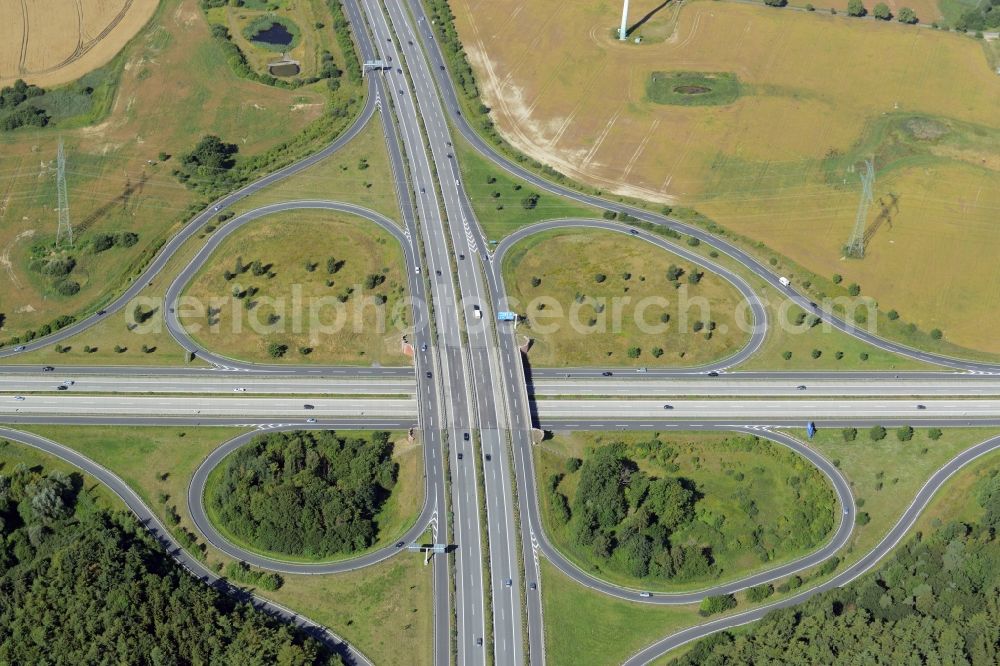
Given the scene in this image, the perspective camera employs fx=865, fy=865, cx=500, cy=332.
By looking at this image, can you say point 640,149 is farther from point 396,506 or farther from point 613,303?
point 396,506

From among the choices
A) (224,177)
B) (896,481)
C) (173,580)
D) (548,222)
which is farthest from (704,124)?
(173,580)

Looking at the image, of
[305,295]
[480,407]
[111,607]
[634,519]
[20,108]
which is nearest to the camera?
[111,607]

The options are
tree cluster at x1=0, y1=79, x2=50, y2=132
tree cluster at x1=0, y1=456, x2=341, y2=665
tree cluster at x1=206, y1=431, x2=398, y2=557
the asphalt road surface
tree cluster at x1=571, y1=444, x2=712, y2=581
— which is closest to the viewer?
tree cluster at x1=0, y1=456, x2=341, y2=665

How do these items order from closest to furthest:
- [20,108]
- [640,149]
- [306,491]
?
1. [306,491]
2. [640,149]
3. [20,108]

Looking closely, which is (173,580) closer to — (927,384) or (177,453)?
(177,453)

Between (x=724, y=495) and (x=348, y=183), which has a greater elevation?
(x=348, y=183)

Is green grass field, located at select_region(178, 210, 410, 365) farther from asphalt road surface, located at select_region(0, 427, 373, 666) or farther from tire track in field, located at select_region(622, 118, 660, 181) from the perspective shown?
tire track in field, located at select_region(622, 118, 660, 181)

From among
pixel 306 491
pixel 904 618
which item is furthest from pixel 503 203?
pixel 904 618

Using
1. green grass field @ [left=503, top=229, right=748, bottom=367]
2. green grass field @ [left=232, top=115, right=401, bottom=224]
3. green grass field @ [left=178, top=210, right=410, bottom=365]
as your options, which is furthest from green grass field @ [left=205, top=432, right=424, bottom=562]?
green grass field @ [left=232, top=115, right=401, bottom=224]
